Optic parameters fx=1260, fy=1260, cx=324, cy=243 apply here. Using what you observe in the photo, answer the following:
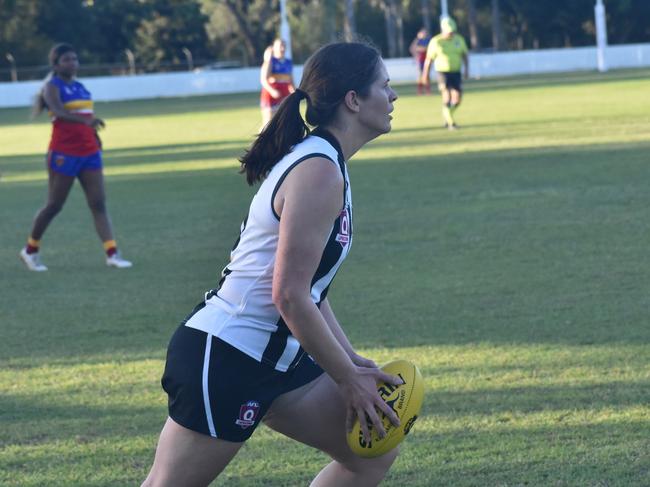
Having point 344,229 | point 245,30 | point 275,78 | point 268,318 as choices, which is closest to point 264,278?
point 268,318

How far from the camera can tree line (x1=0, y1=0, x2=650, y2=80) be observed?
250ft

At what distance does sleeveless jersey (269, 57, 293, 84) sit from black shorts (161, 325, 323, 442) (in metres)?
19.4

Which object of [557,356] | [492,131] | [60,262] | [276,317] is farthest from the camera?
[492,131]

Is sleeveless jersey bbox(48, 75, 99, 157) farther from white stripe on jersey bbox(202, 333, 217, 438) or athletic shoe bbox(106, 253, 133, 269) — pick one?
white stripe on jersey bbox(202, 333, 217, 438)

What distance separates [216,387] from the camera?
3.74 meters

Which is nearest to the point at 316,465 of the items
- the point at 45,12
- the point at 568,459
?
the point at 568,459

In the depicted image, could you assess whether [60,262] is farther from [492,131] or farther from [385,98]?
[492,131]

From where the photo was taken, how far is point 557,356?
716 centimetres

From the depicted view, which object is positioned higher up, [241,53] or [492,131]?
[492,131]

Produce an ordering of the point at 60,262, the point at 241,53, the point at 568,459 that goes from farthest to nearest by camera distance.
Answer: the point at 241,53, the point at 60,262, the point at 568,459

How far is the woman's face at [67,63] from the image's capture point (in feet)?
35.8

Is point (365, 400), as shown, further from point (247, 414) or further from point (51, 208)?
point (51, 208)

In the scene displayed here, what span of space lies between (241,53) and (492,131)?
66063mm

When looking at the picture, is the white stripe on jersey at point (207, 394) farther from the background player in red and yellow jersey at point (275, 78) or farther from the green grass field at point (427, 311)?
the background player in red and yellow jersey at point (275, 78)
